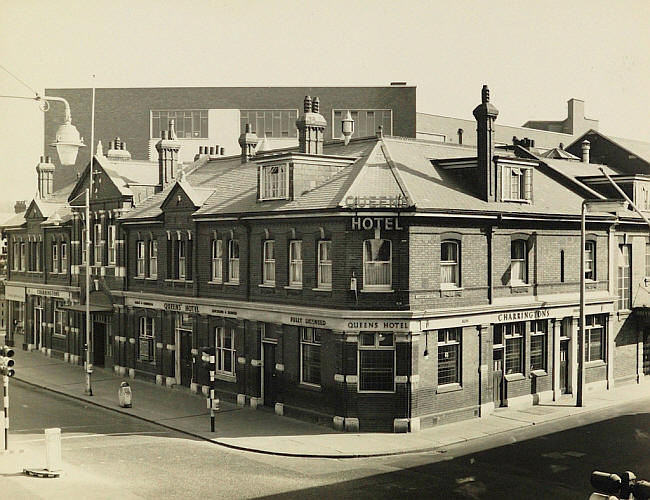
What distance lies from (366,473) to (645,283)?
22.5 meters

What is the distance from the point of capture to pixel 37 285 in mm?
52969

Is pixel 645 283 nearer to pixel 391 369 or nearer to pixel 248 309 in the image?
pixel 391 369

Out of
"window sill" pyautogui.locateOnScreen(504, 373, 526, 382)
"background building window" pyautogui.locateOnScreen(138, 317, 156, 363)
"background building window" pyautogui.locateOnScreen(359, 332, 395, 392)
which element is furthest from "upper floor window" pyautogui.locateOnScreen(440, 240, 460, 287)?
"background building window" pyautogui.locateOnScreen(138, 317, 156, 363)

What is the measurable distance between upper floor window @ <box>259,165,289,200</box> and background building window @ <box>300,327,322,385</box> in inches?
228

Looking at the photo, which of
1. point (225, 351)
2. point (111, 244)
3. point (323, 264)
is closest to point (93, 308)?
point (111, 244)

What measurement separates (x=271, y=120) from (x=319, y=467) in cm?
5435

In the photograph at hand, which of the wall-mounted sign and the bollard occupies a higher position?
the wall-mounted sign

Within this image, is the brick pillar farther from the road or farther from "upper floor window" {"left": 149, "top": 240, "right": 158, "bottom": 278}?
"upper floor window" {"left": 149, "top": 240, "right": 158, "bottom": 278}

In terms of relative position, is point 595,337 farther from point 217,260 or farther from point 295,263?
point 217,260

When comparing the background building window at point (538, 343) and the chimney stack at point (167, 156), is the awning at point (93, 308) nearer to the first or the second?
the chimney stack at point (167, 156)

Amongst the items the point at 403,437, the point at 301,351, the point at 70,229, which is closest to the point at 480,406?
the point at 403,437

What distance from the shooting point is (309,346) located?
30297 mm

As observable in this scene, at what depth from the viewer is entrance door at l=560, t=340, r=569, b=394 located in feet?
115

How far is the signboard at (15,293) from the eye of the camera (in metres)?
55.4
